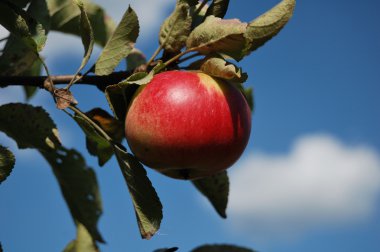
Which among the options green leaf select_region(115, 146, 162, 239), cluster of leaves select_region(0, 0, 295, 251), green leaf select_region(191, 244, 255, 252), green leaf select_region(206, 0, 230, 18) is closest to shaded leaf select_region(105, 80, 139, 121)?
cluster of leaves select_region(0, 0, 295, 251)

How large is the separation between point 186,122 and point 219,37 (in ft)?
0.56

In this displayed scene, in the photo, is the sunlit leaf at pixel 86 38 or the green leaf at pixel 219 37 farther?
the sunlit leaf at pixel 86 38

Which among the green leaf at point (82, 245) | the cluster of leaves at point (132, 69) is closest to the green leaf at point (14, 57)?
the cluster of leaves at point (132, 69)

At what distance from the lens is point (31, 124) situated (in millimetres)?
1332

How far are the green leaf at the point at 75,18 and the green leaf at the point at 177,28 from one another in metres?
0.64

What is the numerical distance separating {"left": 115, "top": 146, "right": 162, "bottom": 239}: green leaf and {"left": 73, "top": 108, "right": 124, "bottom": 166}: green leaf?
9cm

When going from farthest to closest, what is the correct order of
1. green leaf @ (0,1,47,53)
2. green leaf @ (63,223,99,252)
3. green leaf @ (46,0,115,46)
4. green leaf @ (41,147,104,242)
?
green leaf @ (46,0,115,46) → green leaf @ (41,147,104,242) → green leaf @ (63,223,99,252) → green leaf @ (0,1,47,53)

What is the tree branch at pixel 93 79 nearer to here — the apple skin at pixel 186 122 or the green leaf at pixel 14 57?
the apple skin at pixel 186 122

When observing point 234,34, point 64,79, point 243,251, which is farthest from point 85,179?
point 234,34

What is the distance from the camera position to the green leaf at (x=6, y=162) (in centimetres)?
114

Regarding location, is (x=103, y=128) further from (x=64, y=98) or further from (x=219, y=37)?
(x=219, y=37)

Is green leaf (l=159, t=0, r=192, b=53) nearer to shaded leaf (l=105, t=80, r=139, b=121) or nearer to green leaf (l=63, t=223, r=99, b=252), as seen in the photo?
shaded leaf (l=105, t=80, r=139, b=121)

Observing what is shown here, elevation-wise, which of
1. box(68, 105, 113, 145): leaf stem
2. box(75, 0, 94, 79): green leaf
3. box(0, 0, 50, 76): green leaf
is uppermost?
box(75, 0, 94, 79): green leaf

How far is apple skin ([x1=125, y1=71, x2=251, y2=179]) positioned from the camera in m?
1.08
